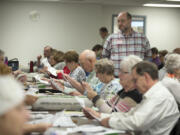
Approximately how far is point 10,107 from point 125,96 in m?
1.39

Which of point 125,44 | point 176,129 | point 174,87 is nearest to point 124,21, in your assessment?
point 125,44

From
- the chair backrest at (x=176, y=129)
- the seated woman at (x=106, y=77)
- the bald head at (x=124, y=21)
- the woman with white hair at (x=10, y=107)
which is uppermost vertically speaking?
the bald head at (x=124, y=21)

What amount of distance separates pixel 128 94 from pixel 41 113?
→ 2.32 feet

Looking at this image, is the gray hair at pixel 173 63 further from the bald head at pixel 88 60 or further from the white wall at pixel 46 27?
the white wall at pixel 46 27

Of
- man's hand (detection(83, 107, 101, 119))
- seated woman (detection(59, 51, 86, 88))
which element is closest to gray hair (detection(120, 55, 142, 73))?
man's hand (detection(83, 107, 101, 119))

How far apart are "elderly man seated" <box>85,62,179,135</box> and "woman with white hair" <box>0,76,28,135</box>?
93 cm

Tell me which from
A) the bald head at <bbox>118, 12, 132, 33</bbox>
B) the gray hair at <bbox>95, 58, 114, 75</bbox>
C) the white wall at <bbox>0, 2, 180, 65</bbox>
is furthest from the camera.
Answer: the white wall at <bbox>0, 2, 180, 65</bbox>

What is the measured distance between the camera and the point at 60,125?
1846 mm

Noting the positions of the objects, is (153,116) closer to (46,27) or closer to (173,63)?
(173,63)

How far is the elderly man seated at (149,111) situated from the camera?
70.1 inches

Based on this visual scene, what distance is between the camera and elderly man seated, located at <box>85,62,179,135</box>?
1781 mm

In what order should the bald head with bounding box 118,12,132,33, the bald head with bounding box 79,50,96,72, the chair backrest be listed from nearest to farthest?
the chair backrest < the bald head with bounding box 79,50,96,72 < the bald head with bounding box 118,12,132,33

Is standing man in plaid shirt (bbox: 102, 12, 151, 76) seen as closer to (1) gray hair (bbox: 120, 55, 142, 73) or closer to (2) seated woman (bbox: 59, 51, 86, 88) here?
(2) seated woman (bbox: 59, 51, 86, 88)

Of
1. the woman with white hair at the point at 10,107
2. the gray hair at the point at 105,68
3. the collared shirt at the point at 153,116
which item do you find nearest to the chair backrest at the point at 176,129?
the collared shirt at the point at 153,116
